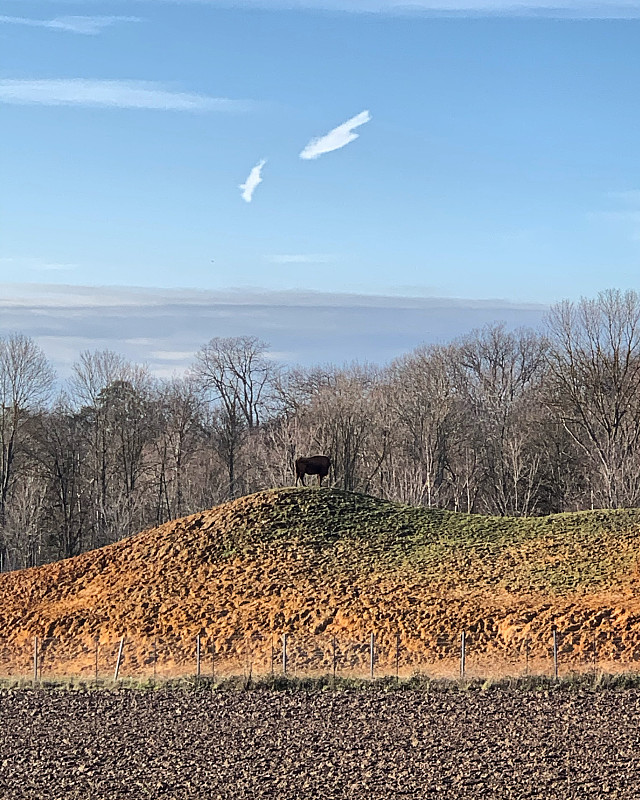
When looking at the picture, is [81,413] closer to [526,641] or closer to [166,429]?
[166,429]

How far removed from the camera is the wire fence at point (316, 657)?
28094mm

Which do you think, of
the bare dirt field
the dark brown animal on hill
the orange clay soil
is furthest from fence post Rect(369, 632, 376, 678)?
the dark brown animal on hill

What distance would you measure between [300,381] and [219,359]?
7803 mm

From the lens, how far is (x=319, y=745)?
64.5 ft

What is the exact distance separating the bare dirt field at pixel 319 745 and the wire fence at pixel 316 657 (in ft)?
9.57

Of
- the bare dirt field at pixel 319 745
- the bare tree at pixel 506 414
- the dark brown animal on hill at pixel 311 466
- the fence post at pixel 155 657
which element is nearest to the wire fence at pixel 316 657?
the fence post at pixel 155 657

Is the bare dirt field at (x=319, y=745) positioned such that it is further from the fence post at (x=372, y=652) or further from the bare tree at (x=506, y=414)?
the bare tree at (x=506, y=414)

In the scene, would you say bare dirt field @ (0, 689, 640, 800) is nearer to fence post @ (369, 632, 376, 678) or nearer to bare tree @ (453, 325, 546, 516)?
fence post @ (369, 632, 376, 678)

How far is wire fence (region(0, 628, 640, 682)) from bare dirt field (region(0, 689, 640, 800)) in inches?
115

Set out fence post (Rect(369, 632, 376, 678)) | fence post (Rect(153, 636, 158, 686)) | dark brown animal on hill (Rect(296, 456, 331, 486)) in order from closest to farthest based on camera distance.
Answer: fence post (Rect(369, 632, 376, 678))
fence post (Rect(153, 636, 158, 686))
dark brown animal on hill (Rect(296, 456, 331, 486))

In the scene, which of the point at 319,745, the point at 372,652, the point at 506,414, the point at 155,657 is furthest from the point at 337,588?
the point at 506,414

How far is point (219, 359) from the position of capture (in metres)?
75.8

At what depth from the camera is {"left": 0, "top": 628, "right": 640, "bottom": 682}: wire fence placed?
1106 inches

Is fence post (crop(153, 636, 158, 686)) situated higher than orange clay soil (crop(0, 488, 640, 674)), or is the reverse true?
orange clay soil (crop(0, 488, 640, 674))
